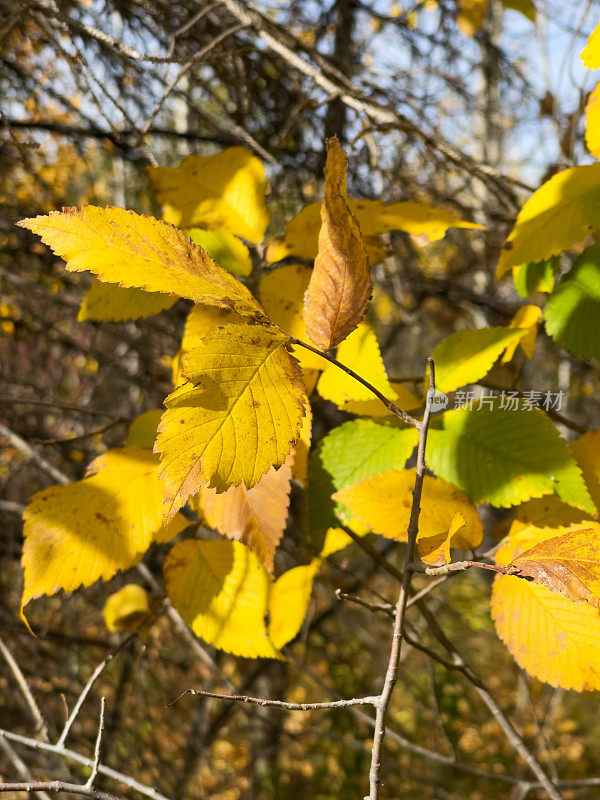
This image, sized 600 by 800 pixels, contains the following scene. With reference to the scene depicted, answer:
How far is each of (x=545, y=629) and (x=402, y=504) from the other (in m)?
0.19

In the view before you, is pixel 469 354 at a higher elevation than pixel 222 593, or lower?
higher

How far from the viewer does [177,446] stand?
47cm

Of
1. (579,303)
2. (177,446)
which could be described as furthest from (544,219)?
(177,446)

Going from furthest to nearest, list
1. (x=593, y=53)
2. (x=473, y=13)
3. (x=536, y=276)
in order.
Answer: (x=473, y=13), (x=536, y=276), (x=593, y=53)

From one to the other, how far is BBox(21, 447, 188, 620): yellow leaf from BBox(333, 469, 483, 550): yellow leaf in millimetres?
216

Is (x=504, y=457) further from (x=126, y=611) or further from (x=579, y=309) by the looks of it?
(x=126, y=611)

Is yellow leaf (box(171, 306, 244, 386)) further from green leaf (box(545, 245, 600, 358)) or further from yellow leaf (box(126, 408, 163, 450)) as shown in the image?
green leaf (box(545, 245, 600, 358))

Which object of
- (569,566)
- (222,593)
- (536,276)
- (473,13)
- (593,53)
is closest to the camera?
(569,566)

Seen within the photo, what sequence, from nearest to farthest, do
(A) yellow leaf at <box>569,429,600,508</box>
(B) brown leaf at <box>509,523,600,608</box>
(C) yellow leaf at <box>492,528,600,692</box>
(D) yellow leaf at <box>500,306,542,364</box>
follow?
1. (B) brown leaf at <box>509,523,600,608</box>
2. (C) yellow leaf at <box>492,528,600,692</box>
3. (A) yellow leaf at <box>569,429,600,508</box>
4. (D) yellow leaf at <box>500,306,542,364</box>

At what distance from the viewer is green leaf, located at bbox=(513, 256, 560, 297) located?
0.84m

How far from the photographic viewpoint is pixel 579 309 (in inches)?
29.6

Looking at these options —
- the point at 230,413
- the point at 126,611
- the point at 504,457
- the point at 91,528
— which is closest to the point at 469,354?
the point at 504,457

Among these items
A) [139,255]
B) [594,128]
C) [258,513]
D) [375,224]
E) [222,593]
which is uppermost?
[594,128]

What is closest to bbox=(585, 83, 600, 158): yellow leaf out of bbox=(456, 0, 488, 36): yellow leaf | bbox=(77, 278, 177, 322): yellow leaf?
bbox=(77, 278, 177, 322): yellow leaf
